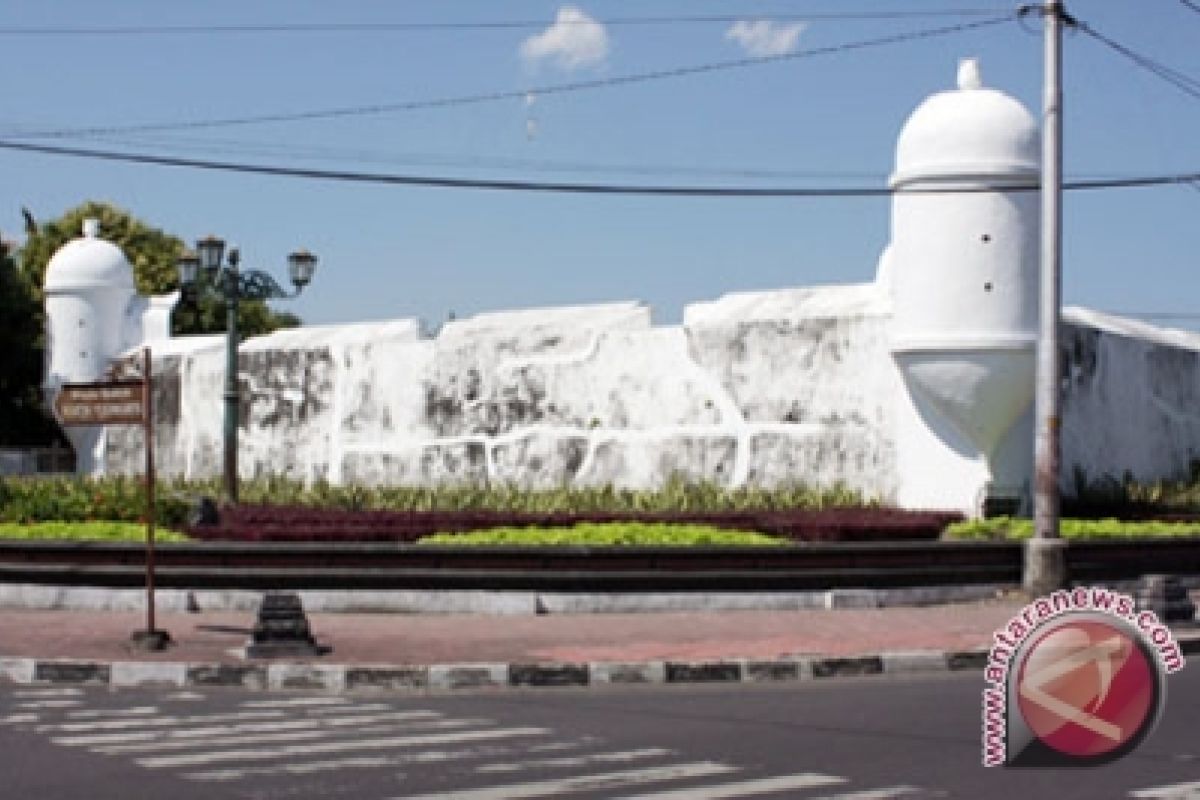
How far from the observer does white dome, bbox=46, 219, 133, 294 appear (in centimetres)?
3431

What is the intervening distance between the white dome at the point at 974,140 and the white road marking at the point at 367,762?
14363mm

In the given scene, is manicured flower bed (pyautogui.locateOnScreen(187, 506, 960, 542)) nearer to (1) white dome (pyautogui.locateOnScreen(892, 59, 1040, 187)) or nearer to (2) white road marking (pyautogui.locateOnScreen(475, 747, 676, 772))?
(1) white dome (pyautogui.locateOnScreen(892, 59, 1040, 187))

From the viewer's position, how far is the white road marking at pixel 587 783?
7.66 metres

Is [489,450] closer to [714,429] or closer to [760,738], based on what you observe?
[714,429]

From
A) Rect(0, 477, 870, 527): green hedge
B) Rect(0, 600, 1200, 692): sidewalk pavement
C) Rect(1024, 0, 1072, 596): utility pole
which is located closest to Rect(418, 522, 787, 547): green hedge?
Rect(0, 600, 1200, 692): sidewalk pavement

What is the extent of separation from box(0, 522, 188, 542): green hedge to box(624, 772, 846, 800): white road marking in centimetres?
1108

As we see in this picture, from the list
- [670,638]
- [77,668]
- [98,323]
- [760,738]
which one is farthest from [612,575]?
[98,323]

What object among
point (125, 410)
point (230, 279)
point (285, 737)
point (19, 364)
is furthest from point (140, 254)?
point (285, 737)

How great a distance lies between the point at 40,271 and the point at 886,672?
41388 millimetres

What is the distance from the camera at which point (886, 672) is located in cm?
1330

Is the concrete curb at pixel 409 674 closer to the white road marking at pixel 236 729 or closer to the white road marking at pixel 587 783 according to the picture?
the white road marking at pixel 236 729

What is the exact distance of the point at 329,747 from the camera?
9.12 meters

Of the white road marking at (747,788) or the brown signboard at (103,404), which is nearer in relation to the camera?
the white road marking at (747,788)

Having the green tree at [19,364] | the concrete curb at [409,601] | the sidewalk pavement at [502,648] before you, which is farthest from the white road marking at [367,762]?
the green tree at [19,364]
